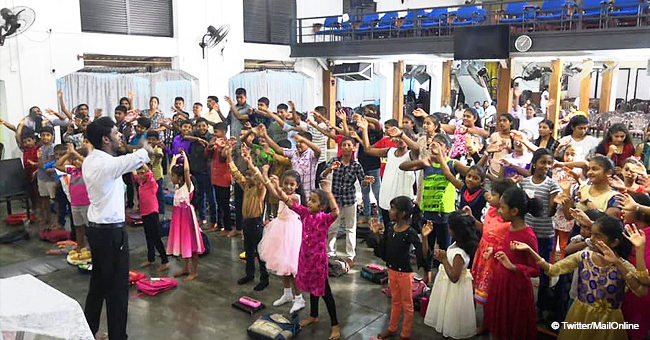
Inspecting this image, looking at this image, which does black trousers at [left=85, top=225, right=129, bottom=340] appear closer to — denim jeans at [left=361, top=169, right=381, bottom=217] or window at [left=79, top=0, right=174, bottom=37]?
denim jeans at [left=361, top=169, right=381, bottom=217]

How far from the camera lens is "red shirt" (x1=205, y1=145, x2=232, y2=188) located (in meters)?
6.54

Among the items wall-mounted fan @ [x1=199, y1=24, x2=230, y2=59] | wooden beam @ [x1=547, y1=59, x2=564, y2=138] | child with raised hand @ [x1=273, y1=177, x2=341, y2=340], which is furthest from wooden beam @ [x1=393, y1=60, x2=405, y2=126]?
child with raised hand @ [x1=273, y1=177, x2=341, y2=340]

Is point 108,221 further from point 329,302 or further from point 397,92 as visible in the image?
point 397,92

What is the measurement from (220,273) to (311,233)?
1.86m

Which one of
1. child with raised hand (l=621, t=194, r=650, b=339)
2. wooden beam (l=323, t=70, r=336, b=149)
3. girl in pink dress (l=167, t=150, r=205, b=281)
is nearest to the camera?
child with raised hand (l=621, t=194, r=650, b=339)

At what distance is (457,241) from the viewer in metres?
3.92

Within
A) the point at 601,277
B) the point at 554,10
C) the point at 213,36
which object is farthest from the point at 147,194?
the point at 554,10

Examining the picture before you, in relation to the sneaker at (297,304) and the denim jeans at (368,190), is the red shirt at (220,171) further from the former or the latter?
the sneaker at (297,304)

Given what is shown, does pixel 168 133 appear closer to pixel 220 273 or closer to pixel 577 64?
pixel 220 273

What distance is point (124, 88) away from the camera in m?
11.2

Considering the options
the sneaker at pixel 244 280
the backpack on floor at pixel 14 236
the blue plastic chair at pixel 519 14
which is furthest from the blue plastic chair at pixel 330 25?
the sneaker at pixel 244 280

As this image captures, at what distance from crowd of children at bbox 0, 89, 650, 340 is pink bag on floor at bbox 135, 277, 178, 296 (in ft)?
0.99

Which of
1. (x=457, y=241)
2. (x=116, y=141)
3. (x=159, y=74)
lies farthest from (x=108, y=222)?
(x=159, y=74)

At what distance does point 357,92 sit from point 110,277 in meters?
14.8
